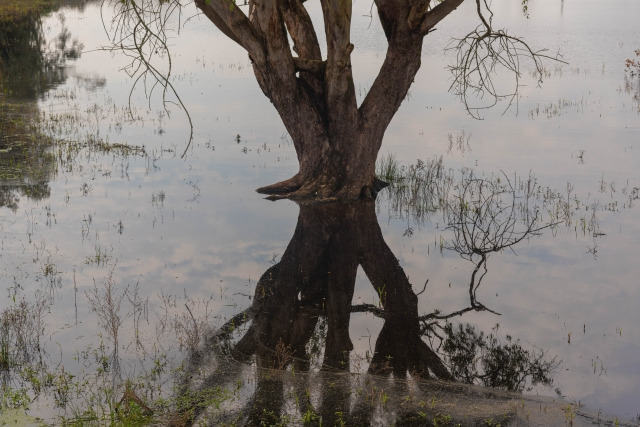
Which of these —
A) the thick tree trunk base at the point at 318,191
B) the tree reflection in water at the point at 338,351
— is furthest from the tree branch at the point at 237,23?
the tree reflection in water at the point at 338,351

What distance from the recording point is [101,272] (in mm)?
10906

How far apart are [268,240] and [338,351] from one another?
401 centimetres

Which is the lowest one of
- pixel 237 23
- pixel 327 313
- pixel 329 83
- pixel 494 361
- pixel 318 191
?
pixel 494 361

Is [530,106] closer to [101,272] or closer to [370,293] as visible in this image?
[370,293]

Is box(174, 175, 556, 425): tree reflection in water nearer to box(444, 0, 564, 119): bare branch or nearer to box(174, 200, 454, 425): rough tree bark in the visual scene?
box(174, 200, 454, 425): rough tree bark

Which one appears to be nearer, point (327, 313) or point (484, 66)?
point (327, 313)

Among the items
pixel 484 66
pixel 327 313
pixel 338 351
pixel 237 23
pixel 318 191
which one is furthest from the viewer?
pixel 318 191

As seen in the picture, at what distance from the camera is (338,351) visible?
349 inches

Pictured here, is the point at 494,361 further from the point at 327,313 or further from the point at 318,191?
the point at 318,191

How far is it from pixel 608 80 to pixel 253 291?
20.5 metres

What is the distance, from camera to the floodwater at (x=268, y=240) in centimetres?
891

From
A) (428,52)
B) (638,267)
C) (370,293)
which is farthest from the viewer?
(428,52)

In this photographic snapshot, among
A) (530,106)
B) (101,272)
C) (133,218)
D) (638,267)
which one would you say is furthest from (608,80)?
(101,272)

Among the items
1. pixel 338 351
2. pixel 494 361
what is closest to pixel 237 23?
pixel 338 351
